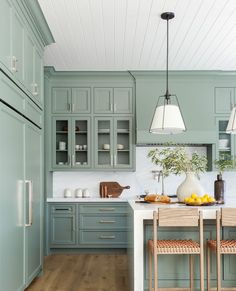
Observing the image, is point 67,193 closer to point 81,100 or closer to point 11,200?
point 81,100

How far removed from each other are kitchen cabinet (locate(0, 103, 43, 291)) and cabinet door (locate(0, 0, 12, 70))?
357mm

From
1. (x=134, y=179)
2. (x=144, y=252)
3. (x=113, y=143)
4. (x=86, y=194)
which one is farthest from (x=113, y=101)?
(x=144, y=252)

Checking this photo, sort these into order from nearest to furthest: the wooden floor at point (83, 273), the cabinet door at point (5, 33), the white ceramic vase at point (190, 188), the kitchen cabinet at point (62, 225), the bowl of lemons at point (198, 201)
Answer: the cabinet door at point (5, 33) → the bowl of lemons at point (198, 201) → the white ceramic vase at point (190, 188) → the wooden floor at point (83, 273) → the kitchen cabinet at point (62, 225)

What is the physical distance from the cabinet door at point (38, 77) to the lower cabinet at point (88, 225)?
2088 millimetres

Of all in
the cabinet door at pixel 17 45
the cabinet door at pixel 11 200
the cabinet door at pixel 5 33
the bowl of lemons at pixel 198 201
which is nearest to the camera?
the cabinet door at pixel 5 33

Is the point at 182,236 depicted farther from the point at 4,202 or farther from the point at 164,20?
the point at 164,20

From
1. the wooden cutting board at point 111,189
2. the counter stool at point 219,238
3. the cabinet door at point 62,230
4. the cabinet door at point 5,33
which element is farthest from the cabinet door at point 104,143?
the cabinet door at point 5,33

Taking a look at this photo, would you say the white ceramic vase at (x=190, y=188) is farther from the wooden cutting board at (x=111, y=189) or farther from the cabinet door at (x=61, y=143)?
the cabinet door at (x=61, y=143)

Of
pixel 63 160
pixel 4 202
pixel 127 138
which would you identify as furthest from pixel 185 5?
pixel 63 160

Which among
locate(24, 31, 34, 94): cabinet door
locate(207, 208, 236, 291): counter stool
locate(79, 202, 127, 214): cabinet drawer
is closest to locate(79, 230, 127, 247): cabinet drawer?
locate(79, 202, 127, 214): cabinet drawer

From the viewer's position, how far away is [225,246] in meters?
3.41

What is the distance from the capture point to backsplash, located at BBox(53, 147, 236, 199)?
6.52m

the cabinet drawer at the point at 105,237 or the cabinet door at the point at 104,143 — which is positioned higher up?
the cabinet door at the point at 104,143

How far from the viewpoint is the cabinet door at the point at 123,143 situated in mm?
6234
